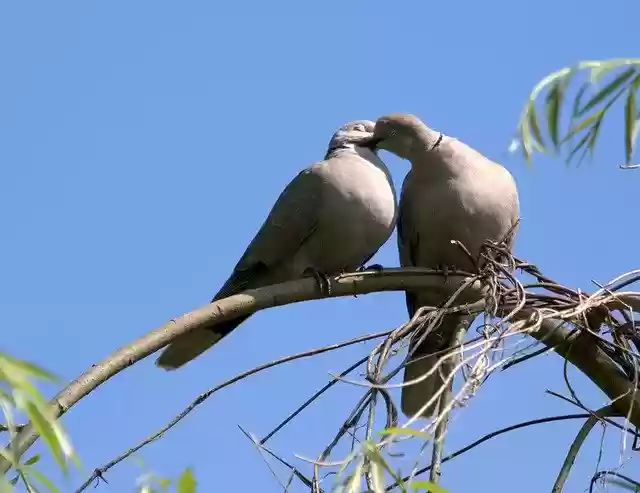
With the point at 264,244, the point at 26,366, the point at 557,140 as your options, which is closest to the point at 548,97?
the point at 557,140

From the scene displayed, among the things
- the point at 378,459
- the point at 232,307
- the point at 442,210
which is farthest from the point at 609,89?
the point at 442,210

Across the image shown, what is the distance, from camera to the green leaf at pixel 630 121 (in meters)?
1.83

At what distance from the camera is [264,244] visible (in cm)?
416

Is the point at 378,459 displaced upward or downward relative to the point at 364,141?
downward

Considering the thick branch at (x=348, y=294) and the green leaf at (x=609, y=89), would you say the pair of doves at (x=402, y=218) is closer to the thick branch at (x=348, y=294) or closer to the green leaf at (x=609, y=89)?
the thick branch at (x=348, y=294)

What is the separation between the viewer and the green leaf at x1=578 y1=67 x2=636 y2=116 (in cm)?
182

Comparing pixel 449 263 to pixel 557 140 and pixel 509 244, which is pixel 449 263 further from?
pixel 557 140

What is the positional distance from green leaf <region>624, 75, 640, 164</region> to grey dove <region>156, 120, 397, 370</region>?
2111 millimetres

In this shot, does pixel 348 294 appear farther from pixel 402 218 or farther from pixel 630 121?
pixel 630 121

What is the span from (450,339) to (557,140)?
81.3 inches

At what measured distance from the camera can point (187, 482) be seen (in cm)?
149

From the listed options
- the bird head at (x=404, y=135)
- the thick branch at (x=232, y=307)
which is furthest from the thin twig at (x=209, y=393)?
the bird head at (x=404, y=135)

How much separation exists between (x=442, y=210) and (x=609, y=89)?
2.21 m

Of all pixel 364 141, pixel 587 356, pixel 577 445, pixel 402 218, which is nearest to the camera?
pixel 577 445
